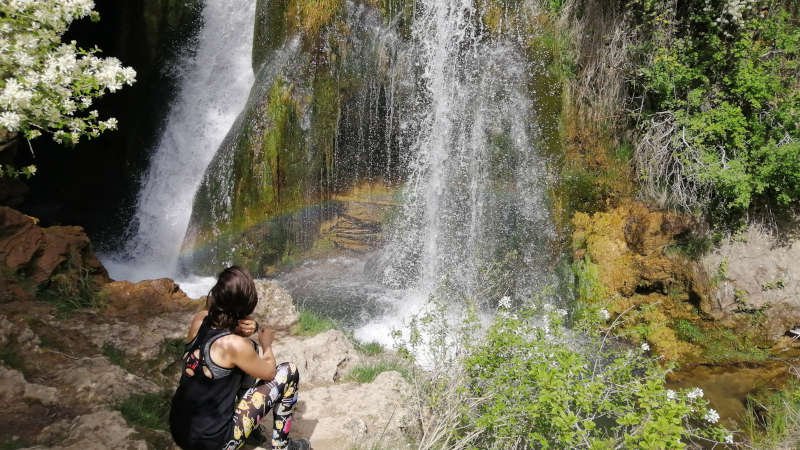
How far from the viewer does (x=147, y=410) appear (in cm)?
333

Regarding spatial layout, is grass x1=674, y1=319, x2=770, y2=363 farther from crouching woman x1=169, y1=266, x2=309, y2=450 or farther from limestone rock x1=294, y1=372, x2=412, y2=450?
crouching woman x1=169, y1=266, x2=309, y2=450

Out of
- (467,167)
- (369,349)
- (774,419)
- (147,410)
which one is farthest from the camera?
(467,167)

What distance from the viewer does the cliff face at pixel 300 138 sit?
7.65 m

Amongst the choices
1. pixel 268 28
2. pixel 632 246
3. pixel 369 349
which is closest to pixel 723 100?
pixel 632 246

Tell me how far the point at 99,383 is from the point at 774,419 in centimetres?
550

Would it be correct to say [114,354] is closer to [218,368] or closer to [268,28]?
[218,368]

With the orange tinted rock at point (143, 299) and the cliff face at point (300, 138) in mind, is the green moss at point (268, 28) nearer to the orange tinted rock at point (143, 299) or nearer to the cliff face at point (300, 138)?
the cliff face at point (300, 138)

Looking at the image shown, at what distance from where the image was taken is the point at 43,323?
161 inches

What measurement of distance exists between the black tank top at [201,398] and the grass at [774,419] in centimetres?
400

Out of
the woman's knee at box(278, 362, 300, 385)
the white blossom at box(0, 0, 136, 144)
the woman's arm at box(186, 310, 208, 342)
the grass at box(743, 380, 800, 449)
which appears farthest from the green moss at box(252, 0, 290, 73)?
the grass at box(743, 380, 800, 449)

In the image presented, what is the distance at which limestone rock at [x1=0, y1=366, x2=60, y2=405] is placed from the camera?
3150 mm

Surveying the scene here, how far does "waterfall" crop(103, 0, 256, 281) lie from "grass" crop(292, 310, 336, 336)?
4080 millimetres

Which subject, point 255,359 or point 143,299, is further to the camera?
point 143,299

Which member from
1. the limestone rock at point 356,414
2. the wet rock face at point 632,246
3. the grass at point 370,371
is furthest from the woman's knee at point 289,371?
the wet rock face at point 632,246
